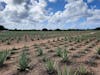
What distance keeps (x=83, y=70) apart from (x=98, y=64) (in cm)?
184

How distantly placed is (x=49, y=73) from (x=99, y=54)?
14.1ft

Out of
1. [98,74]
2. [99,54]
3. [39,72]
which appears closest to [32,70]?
[39,72]

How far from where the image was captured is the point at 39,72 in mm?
6695

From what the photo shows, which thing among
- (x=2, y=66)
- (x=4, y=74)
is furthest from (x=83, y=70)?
(x=2, y=66)

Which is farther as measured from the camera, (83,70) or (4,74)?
(4,74)

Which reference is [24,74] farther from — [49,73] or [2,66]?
[2,66]

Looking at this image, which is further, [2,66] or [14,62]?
[14,62]

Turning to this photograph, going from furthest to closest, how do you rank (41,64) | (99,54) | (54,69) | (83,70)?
(99,54) < (41,64) < (54,69) < (83,70)

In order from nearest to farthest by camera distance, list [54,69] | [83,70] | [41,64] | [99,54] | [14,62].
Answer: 1. [83,70]
2. [54,69]
3. [41,64]
4. [14,62]
5. [99,54]

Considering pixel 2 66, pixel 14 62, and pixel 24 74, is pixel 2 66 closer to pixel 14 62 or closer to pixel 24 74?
pixel 14 62

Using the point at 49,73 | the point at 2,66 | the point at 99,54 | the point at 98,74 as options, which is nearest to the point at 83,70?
the point at 98,74

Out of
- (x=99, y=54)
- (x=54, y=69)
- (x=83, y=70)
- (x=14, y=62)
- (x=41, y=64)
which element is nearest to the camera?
(x=83, y=70)

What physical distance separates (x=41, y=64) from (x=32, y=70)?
0.77m

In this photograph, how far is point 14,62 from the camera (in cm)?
833
